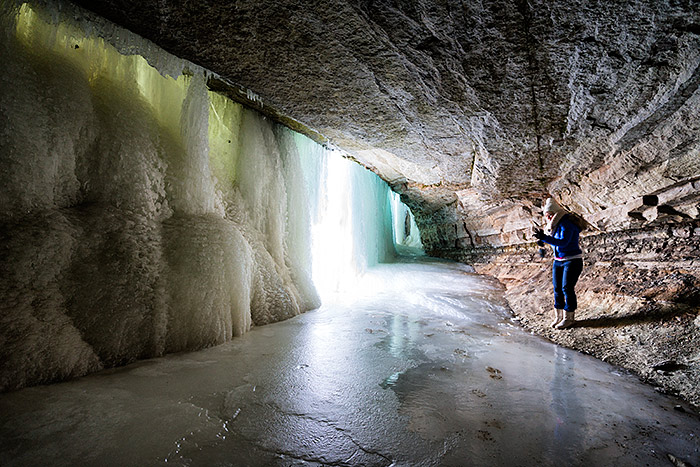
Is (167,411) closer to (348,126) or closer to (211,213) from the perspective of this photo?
(211,213)

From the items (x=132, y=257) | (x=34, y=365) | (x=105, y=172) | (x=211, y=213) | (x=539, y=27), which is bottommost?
(x=34, y=365)

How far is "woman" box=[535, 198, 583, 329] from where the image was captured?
11.4 ft

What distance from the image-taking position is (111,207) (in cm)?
274

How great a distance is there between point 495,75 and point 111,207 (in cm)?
363

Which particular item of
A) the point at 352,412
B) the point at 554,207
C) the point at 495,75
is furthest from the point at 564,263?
the point at 352,412

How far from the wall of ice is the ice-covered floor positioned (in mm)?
333

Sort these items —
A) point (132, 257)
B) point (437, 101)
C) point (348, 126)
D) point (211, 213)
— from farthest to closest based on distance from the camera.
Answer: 1. point (348, 126)
2. point (211, 213)
3. point (437, 101)
4. point (132, 257)

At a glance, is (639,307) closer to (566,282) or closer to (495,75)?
(566,282)

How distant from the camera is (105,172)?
2.78m

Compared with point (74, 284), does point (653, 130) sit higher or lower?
higher

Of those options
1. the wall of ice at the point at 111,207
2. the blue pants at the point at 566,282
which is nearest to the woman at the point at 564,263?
the blue pants at the point at 566,282

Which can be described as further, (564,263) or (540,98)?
(564,263)

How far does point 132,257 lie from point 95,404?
1295mm

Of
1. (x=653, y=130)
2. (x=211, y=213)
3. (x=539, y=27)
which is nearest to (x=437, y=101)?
(x=539, y=27)
